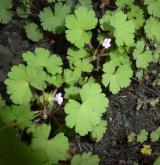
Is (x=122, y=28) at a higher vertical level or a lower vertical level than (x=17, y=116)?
higher

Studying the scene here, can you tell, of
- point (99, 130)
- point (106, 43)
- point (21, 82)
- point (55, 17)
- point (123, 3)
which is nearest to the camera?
point (21, 82)

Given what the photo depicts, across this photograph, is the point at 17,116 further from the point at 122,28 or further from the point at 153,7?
the point at 153,7

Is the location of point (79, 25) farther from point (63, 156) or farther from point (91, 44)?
point (63, 156)

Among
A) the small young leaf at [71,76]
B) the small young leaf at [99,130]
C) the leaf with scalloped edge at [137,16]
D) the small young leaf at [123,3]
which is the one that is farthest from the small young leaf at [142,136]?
the small young leaf at [123,3]

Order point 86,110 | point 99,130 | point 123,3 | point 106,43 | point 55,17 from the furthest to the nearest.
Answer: point 123,3 → point 55,17 → point 106,43 → point 99,130 → point 86,110

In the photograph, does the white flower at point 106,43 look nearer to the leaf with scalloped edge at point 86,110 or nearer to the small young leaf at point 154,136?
the leaf with scalloped edge at point 86,110

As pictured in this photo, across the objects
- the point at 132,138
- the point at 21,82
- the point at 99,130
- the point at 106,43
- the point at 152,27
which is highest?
the point at 152,27

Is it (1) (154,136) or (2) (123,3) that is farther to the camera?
(2) (123,3)

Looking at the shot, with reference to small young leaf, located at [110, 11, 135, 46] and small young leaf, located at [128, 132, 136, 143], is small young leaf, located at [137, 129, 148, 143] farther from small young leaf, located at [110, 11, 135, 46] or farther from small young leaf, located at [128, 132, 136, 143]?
small young leaf, located at [110, 11, 135, 46]

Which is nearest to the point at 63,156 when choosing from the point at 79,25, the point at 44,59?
the point at 44,59

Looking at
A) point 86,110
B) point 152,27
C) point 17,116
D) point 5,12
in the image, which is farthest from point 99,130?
point 5,12
